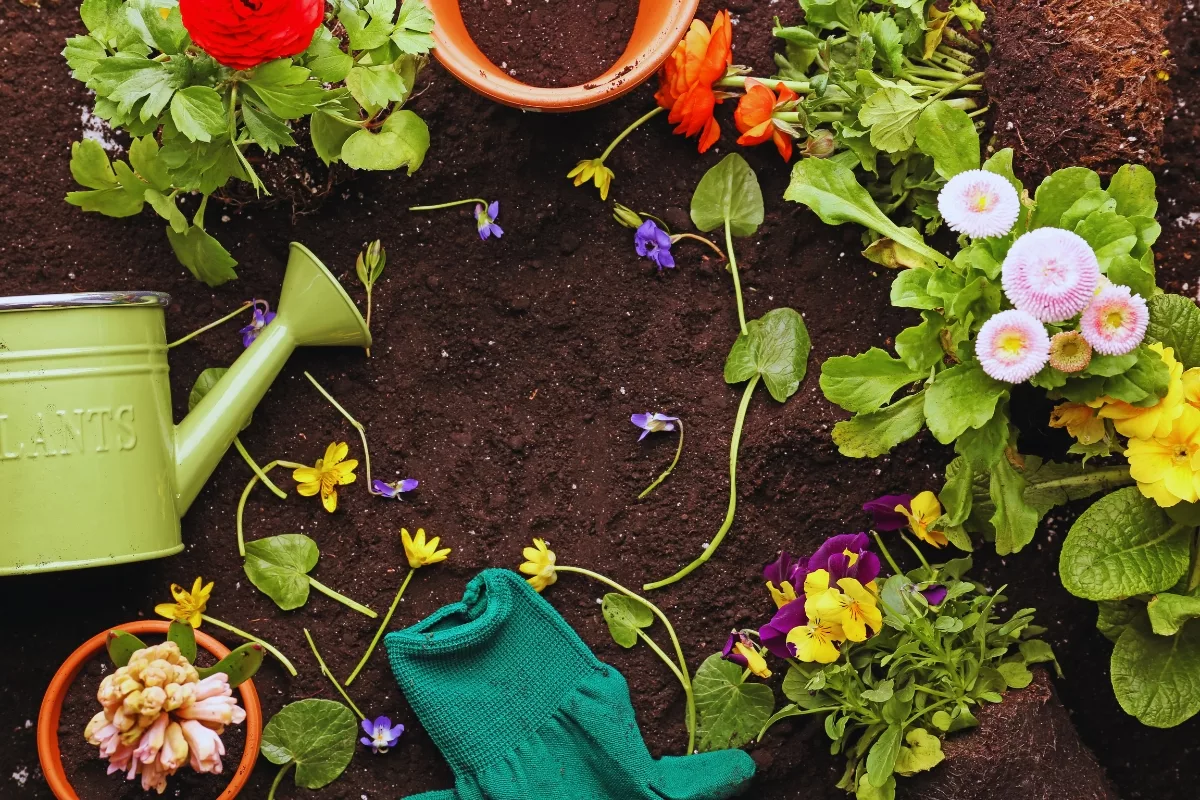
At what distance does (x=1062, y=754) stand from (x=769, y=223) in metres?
0.68

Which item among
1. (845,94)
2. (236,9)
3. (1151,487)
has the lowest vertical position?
(1151,487)

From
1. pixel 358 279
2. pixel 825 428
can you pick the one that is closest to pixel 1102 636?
pixel 825 428

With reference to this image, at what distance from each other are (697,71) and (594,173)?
6.6 inches

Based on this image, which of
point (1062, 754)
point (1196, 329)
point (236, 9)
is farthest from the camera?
point (1062, 754)

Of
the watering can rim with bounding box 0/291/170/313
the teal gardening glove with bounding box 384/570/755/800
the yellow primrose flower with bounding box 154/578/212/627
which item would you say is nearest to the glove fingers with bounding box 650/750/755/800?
the teal gardening glove with bounding box 384/570/755/800

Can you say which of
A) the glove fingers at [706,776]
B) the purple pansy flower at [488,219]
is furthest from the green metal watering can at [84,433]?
the glove fingers at [706,776]

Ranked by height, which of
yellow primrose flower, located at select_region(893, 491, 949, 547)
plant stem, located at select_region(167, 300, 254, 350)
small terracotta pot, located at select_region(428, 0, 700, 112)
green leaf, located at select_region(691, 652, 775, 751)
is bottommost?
green leaf, located at select_region(691, 652, 775, 751)

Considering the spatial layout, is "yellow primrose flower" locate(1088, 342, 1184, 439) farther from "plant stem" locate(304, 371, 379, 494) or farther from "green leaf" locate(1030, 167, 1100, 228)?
"plant stem" locate(304, 371, 379, 494)

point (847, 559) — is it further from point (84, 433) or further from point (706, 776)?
point (84, 433)

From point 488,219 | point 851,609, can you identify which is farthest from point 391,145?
point 851,609

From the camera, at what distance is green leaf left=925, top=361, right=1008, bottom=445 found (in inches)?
34.4

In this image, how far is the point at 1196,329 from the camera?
3.00 ft

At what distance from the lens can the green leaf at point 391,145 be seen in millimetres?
1007

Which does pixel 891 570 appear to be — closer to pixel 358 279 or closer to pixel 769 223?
pixel 769 223
